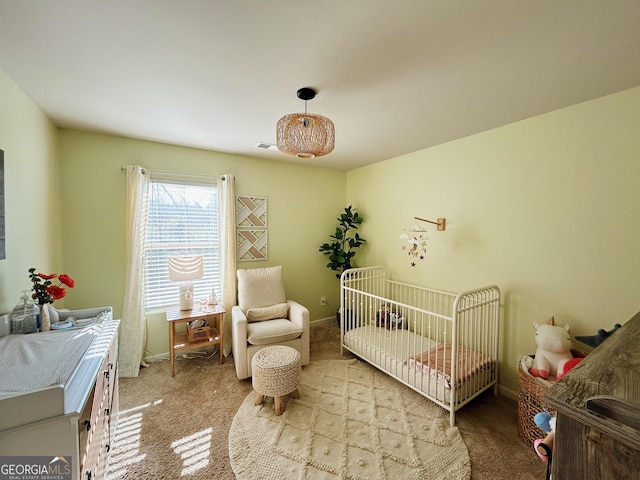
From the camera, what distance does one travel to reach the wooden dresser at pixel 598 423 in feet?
1.45

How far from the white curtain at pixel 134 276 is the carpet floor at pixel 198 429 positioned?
27 cm

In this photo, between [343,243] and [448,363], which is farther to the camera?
[343,243]

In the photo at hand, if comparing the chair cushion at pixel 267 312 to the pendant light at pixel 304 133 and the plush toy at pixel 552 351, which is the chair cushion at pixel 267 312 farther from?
the plush toy at pixel 552 351

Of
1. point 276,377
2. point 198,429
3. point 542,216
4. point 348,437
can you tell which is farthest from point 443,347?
point 198,429

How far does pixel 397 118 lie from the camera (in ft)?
7.24

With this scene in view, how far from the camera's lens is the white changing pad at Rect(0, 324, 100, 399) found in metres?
1.00

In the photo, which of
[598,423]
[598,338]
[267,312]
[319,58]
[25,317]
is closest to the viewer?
[598,423]

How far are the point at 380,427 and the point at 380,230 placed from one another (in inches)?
90.6

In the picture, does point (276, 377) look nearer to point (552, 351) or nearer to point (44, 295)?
point (44, 295)

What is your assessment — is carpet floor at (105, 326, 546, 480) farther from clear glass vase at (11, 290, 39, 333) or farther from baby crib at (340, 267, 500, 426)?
clear glass vase at (11, 290, 39, 333)

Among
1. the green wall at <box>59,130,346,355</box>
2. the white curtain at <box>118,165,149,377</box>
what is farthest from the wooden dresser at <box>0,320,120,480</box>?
the green wall at <box>59,130,346,355</box>

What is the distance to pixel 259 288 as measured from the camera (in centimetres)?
313

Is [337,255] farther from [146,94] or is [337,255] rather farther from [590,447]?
[590,447]

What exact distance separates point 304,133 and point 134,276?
234 cm
